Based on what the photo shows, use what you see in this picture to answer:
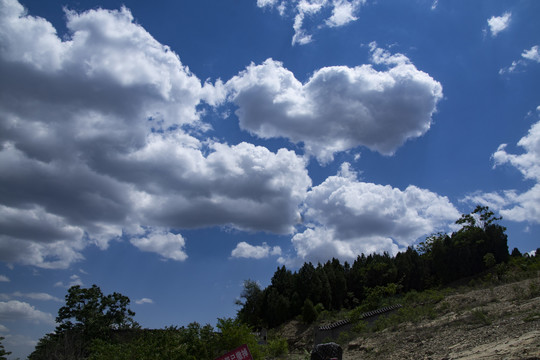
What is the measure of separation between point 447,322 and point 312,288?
3289 centimetres

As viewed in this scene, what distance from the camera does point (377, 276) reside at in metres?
50.2

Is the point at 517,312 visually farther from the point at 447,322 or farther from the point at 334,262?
the point at 334,262

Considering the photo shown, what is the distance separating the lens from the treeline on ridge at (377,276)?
44031 mm

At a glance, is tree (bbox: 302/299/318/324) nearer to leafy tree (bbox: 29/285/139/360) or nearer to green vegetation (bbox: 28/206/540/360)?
green vegetation (bbox: 28/206/540/360)

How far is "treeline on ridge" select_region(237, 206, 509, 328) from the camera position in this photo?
1734 inches

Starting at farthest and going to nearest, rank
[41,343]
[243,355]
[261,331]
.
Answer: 1. [261,331]
2. [41,343]
3. [243,355]

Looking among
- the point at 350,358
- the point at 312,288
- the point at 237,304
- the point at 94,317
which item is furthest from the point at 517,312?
the point at 237,304

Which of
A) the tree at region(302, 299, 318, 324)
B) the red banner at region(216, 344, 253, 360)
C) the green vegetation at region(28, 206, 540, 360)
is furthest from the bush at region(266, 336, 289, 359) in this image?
the tree at region(302, 299, 318, 324)

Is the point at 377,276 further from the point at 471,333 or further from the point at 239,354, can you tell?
the point at 239,354

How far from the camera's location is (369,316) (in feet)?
96.3

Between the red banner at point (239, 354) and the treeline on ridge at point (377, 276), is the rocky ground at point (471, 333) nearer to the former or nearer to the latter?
the red banner at point (239, 354)

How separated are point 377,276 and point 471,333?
39.1 meters

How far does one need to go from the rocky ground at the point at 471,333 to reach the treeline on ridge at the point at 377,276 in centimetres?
2356

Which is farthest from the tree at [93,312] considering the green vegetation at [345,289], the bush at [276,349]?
the bush at [276,349]
